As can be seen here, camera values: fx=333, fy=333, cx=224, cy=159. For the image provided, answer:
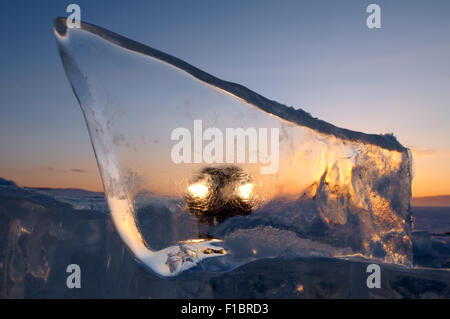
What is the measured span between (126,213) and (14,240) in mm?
1225

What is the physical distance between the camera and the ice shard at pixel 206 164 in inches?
70.3

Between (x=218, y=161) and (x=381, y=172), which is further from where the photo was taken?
(x=381, y=172)

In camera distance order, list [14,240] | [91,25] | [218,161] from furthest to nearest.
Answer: [14,240] → [218,161] → [91,25]

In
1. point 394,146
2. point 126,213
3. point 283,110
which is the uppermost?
point 283,110

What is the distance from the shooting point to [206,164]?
6.08ft

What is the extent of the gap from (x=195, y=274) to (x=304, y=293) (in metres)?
0.63

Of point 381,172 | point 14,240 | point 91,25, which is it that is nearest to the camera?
point 91,25

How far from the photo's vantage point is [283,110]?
6.01ft

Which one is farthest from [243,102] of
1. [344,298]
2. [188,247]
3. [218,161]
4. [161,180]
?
[344,298]

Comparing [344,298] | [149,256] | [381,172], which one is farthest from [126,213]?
[381,172]

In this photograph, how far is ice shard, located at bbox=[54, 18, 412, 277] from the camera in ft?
5.86

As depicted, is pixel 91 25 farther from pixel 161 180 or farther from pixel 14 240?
pixel 14 240

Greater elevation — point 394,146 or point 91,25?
point 91,25

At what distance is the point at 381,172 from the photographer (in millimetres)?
2104
